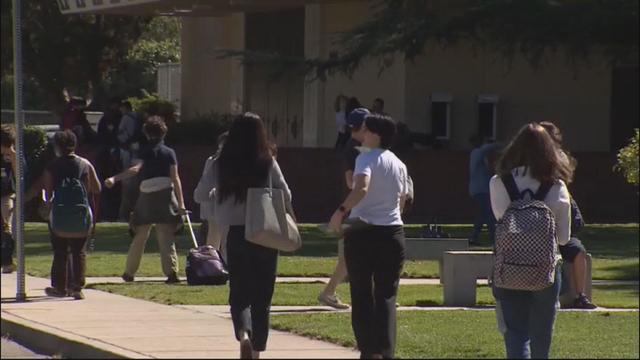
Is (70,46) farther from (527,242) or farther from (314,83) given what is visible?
(527,242)

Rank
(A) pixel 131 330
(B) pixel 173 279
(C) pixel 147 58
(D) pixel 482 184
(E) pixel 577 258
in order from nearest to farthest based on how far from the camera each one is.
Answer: (E) pixel 577 258 → (A) pixel 131 330 → (B) pixel 173 279 → (D) pixel 482 184 → (C) pixel 147 58

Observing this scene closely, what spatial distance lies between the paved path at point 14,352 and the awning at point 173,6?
18.0 metres

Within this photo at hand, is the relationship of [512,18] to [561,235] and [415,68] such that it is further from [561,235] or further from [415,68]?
[561,235]


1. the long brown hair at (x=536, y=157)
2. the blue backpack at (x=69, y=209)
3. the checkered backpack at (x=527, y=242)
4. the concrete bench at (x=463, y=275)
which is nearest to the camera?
the checkered backpack at (x=527, y=242)

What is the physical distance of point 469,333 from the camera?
11.5 metres

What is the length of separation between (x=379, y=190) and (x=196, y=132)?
74.4 ft

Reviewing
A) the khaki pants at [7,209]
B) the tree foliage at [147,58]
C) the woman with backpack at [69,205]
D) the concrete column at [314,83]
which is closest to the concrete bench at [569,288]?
the woman with backpack at [69,205]

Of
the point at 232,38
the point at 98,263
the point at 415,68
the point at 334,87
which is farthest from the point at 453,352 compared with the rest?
the point at 232,38

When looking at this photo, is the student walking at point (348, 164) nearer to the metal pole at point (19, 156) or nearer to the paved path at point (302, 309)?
the paved path at point (302, 309)

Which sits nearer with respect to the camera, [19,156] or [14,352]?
[14,352]

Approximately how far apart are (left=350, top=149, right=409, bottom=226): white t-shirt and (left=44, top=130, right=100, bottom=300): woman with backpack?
4975 mm

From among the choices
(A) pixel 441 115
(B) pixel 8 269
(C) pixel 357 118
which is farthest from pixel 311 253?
(A) pixel 441 115

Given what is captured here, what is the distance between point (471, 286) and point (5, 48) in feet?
99.4

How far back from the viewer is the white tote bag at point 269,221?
969 cm
